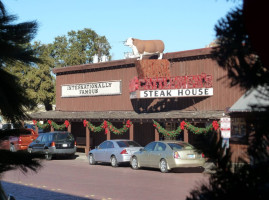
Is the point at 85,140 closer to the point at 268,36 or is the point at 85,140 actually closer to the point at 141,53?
the point at 141,53

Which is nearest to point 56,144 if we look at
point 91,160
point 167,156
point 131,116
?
point 91,160

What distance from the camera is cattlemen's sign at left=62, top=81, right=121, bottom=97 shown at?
3872cm

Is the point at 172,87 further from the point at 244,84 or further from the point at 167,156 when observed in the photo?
the point at 244,84

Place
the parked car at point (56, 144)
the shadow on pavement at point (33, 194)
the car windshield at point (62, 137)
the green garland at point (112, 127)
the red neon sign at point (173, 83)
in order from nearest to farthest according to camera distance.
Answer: the shadow on pavement at point (33, 194) < the red neon sign at point (173, 83) < the parked car at point (56, 144) < the car windshield at point (62, 137) < the green garland at point (112, 127)

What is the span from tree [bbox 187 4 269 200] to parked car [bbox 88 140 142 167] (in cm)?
2495

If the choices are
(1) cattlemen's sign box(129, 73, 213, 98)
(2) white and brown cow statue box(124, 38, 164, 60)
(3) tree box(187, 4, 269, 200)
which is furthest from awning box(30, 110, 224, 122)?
(3) tree box(187, 4, 269, 200)

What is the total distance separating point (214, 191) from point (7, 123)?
6.94 feet

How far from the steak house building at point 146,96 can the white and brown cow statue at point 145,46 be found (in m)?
0.86

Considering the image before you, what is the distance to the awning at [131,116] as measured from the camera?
1164 inches

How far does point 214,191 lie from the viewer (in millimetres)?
2133

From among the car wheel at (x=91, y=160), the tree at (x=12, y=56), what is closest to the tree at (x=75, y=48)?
the car wheel at (x=91, y=160)

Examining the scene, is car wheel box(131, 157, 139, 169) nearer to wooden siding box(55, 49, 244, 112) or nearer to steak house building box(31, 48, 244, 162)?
steak house building box(31, 48, 244, 162)

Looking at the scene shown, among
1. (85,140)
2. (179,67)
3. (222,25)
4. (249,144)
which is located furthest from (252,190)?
(85,140)

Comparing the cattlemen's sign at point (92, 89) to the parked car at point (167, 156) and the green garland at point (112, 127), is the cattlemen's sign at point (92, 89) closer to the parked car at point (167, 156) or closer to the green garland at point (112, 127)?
the green garland at point (112, 127)
